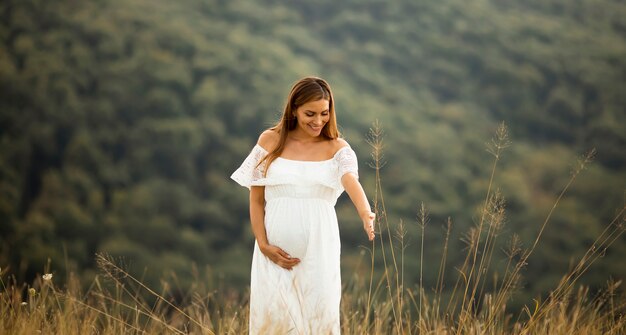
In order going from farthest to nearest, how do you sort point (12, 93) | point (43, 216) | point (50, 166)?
point (12, 93), point (50, 166), point (43, 216)

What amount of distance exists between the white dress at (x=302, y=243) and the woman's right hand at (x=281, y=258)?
0.02m

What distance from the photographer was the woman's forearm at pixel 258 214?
2830 mm

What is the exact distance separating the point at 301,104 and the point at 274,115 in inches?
1983

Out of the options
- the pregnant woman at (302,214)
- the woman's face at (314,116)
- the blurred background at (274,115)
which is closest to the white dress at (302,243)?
the pregnant woman at (302,214)

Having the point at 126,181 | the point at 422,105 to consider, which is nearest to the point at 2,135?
the point at 126,181

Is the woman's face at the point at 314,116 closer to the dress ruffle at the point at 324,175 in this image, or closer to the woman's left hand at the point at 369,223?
the dress ruffle at the point at 324,175

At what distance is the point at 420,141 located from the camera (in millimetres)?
52688

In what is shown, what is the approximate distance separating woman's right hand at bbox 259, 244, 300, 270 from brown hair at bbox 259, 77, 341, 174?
0.27 meters

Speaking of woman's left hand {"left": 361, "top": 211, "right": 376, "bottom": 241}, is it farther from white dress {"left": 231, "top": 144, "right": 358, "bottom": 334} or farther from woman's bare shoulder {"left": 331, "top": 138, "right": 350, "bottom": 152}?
woman's bare shoulder {"left": 331, "top": 138, "right": 350, "bottom": 152}

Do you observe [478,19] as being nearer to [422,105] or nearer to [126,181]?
[422,105]

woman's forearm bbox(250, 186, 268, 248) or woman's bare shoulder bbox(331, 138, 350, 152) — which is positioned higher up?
woman's bare shoulder bbox(331, 138, 350, 152)

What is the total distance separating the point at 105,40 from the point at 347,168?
196 ft

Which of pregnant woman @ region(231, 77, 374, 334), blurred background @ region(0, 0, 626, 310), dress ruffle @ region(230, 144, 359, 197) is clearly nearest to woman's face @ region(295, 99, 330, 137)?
pregnant woman @ region(231, 77, 374, 334)

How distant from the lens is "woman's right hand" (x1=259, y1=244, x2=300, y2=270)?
9.05ft
